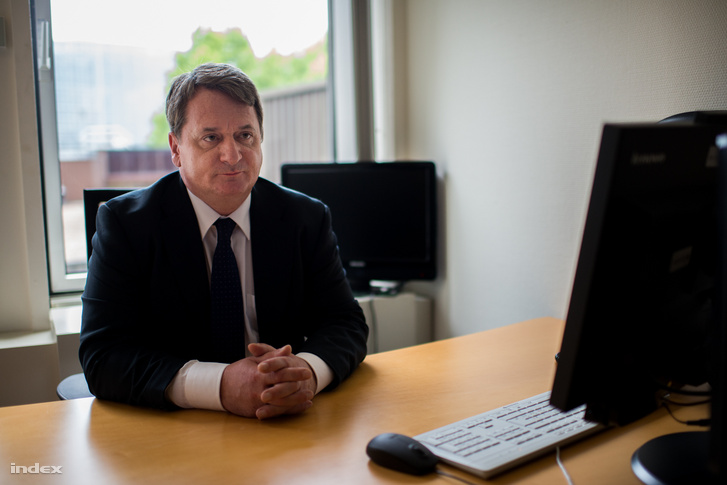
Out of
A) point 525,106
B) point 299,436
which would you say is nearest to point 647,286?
point 299,436

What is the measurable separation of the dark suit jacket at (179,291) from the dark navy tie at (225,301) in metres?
0.02

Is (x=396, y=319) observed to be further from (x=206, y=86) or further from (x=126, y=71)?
(x=126, y=71)

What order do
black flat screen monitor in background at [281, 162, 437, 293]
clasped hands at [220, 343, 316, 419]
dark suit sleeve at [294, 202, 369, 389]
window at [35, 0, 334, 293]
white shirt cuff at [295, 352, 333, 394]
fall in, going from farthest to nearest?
black flat screen monitor in background at [281, 162, 437, 293] < window at [35, 0, 334, 293] < dark suit sleeve at [294, 202, 369, 389] < white shirt cuff at [295, 352, 333, 394] < clasped hands at [220, 343, 316, 419]

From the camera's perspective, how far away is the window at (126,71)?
2377mm

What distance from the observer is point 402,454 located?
3.06 ft

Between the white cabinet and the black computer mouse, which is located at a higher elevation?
the black computer mouse

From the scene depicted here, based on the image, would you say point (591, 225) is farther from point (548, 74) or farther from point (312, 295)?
point (548, 74)

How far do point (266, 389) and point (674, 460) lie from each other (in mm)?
692

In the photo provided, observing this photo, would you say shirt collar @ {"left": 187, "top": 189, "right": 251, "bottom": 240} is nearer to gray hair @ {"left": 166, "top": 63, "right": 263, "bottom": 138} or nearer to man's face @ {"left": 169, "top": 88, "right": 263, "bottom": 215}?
man's face @ {"left": 169, "top": 88, "right": 263, "bottom": 215}

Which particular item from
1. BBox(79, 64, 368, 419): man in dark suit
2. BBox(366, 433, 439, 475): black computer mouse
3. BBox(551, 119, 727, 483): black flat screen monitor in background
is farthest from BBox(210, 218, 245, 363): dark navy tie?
BBox(551, 119, 727, 483): black flat screen monitor in background

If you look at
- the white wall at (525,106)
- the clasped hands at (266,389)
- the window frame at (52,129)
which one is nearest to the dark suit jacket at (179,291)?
the clasped hands at (266,389)

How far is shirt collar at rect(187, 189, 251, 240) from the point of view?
152cm

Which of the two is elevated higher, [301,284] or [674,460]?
[301,284]

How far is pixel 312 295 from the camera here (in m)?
1.63
